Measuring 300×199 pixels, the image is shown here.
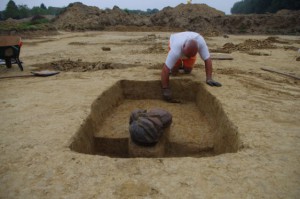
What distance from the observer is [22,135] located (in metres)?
3.04

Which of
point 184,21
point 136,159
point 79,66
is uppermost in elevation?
point 184,21

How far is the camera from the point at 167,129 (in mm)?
3717

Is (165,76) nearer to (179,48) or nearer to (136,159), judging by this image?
(179,48)

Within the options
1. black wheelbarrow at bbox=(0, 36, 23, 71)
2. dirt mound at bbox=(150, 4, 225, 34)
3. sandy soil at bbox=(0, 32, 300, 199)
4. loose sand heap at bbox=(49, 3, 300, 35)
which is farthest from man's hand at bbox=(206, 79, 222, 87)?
dirt mound at bbox=(150, 4, 225, 34)

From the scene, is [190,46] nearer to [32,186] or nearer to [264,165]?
[264,165]

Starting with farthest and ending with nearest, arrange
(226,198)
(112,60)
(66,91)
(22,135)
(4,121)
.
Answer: (112,60), (66,91), (4,121), (22,135), (226,198)

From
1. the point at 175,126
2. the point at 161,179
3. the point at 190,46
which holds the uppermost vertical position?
the point at 190,46

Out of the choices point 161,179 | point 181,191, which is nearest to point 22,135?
point 161,179

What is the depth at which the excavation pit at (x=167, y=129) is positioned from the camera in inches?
134

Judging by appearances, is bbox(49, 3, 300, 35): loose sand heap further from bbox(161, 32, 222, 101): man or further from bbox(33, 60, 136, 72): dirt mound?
bbox(161, 32, 222, 101): man

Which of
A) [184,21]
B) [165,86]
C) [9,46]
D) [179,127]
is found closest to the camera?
[179,127]

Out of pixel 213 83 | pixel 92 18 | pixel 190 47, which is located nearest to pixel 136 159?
pixel 190 47

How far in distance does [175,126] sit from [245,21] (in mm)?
19890

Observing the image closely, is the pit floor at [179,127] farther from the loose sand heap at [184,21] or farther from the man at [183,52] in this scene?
the loose sand heap at [184,21]
